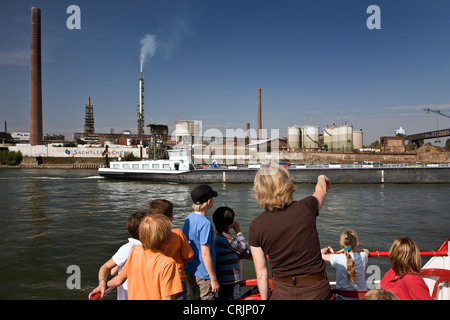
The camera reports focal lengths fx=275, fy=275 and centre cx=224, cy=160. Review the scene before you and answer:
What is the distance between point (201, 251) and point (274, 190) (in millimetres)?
1376

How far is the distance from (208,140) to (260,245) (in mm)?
76205

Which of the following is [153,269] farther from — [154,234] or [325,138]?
[325,138]

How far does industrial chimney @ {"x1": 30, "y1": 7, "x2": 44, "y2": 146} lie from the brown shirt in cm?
8139

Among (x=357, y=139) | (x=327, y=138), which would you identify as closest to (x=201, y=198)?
(x=327, y=138)

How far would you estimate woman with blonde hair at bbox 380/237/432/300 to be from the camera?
2.82 m

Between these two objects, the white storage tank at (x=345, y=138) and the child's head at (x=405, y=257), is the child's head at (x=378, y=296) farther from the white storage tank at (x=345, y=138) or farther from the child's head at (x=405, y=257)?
the white storage tank at (x=345, y=138)

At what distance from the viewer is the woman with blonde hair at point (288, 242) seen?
244 cm

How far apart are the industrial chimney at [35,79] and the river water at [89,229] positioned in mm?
53909

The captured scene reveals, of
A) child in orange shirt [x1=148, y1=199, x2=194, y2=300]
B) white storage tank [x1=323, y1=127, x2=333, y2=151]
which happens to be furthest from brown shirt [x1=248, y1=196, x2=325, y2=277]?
white storage tank [x1=323, y1=127, x2=333, y2=151]

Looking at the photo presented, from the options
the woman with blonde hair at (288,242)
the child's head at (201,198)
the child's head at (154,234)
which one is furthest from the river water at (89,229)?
the woman with blonde hair at (288,242)

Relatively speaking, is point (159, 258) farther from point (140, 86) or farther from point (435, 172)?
point (140, 86)

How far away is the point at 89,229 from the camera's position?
13.3 metres

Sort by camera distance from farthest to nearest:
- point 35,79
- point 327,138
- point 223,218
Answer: point 327,138 → point 35,79 → point 223,218

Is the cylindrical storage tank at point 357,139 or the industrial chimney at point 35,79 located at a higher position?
the industrial chimney at point 35,79
